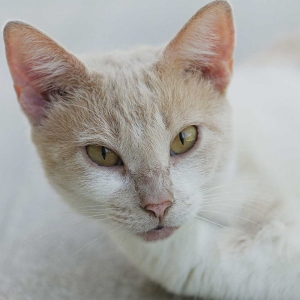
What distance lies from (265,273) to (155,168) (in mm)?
399

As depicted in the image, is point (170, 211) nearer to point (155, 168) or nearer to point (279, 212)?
point (155, 168)

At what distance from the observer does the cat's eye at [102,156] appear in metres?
1.21

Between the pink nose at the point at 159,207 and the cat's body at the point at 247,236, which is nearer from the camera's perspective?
the pink nose at the point at 159,207

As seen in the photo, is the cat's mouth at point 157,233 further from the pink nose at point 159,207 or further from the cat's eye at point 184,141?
the cat's eye at point 184,141

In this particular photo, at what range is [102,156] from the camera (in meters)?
1.23

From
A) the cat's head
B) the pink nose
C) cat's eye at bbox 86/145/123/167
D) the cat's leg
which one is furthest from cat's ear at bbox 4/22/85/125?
the cat's leg

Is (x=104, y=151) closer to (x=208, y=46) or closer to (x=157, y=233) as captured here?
(x=157, y=233)

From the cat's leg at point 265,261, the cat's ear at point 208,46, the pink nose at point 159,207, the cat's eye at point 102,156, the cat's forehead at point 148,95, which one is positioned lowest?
the cat's leg at point 265,261

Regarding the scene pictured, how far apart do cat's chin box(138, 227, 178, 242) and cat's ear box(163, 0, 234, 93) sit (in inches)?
14.9

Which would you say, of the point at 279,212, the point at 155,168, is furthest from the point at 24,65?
the point at 279,212

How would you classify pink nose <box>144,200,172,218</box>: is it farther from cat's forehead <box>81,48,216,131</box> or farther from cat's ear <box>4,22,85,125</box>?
cat's ear <box>4,22,85,125</box>

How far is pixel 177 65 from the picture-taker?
1.29 meters

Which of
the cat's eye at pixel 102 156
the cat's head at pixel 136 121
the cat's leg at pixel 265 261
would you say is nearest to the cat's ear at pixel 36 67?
the cat's head at pixel 136 121

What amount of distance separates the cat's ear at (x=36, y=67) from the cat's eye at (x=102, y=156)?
17cm
